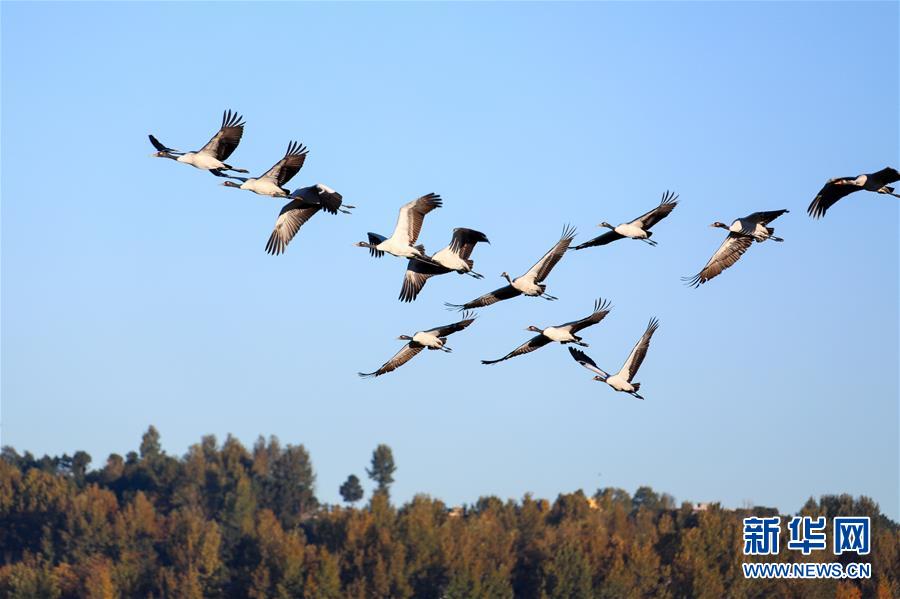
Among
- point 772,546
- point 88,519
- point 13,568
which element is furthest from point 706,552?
point 88,519

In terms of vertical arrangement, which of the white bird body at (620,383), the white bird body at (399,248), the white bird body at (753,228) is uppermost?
the white bird body at (753,228)

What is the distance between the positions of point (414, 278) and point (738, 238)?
30.9 ft

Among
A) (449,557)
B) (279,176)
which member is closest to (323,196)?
(279,176)

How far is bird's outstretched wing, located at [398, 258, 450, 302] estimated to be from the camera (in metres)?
48.2

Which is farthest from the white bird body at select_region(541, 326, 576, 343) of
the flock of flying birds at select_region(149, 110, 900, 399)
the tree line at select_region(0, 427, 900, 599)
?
the tree line at select_region(0, 427, 900, 599)

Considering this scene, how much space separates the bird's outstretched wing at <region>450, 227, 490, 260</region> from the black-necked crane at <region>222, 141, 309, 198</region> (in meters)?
4.77

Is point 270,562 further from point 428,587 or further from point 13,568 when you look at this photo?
point 13,568

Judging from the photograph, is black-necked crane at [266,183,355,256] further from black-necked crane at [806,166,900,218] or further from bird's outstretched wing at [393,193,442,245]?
black-necked crane at [806,166,900,218]

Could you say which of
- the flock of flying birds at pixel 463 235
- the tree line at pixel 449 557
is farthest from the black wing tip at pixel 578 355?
the tree line at pixel 449 557

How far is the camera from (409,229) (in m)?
46.2

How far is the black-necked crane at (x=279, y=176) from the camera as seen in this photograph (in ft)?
147

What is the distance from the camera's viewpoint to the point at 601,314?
152 feet

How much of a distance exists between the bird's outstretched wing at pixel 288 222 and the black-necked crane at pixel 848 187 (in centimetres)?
1386

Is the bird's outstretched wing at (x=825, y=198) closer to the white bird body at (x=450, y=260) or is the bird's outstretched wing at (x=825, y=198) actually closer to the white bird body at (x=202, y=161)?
the white bird body at (x=450, y=260)
